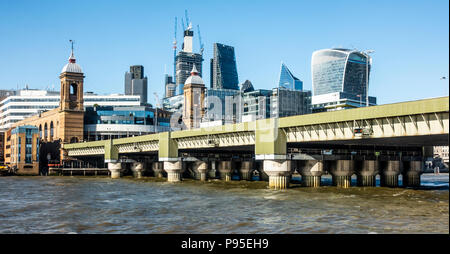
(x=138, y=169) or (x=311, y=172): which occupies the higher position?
(x=311, y=172)

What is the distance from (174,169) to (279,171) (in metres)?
37.5

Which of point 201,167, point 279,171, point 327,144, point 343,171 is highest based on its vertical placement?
point 327,144

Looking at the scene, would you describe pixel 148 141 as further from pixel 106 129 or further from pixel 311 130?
pixel 106 129

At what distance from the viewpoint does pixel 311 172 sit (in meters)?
75.2

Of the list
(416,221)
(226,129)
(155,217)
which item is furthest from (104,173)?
(416,221)

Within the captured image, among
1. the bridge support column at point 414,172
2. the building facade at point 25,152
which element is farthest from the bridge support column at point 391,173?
the building facade at point 25,152

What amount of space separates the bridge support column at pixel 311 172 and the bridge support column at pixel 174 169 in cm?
3374

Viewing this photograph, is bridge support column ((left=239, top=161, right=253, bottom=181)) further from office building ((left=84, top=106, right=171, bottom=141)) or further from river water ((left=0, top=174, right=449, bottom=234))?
office building ((left=84, top=106, right=171, bottom=141))

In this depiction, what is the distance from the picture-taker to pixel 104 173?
15688 cm

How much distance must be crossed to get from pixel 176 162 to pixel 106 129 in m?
93.3

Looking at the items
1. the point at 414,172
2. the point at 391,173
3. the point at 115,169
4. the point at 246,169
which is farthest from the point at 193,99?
the point at 391,173

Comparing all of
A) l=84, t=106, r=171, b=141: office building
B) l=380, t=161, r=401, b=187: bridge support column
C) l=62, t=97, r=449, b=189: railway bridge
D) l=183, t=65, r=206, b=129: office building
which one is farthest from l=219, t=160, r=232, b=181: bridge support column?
l=183, t=65, r=206, b=129: office building

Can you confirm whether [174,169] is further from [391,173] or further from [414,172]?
[414,172]
